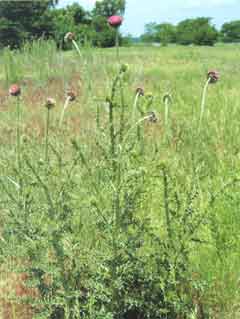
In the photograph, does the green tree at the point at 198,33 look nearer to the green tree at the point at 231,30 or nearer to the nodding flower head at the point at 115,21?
the green tree at the point at 231,30

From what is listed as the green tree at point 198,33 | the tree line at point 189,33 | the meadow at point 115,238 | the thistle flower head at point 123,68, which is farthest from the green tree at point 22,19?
the thistle flower head at point 123,68

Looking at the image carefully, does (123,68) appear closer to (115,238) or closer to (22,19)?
(115,238)

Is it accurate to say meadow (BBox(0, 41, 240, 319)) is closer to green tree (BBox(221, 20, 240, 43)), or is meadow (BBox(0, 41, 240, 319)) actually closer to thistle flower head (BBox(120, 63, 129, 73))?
thistle flower head (BBox(120, 63, 129, 73))

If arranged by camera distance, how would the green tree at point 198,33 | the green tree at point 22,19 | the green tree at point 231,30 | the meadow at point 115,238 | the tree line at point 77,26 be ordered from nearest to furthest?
the meadow at point 115,238 → the tree line at point 77,26 → the green tree at point 22,19 → the green tree at point 198,33 → the green tree at point 231,30

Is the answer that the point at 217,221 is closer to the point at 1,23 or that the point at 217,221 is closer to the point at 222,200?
the point at 222,200

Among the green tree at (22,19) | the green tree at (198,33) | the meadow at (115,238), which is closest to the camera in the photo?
the meadow at (115,238)

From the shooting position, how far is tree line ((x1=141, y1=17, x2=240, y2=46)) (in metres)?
40.7

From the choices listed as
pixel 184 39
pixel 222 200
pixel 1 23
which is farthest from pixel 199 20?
pixel 222 200

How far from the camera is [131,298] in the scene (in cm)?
193

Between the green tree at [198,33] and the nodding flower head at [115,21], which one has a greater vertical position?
the nodding flower head at [115,21]

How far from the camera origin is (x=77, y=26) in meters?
35.5

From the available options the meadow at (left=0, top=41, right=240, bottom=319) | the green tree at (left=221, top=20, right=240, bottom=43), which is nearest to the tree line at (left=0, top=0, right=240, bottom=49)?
the green tree at (left=221, top=20, right=240, bottom=43)

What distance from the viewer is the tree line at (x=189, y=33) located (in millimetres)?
40719

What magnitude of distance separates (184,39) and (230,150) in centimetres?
3881
